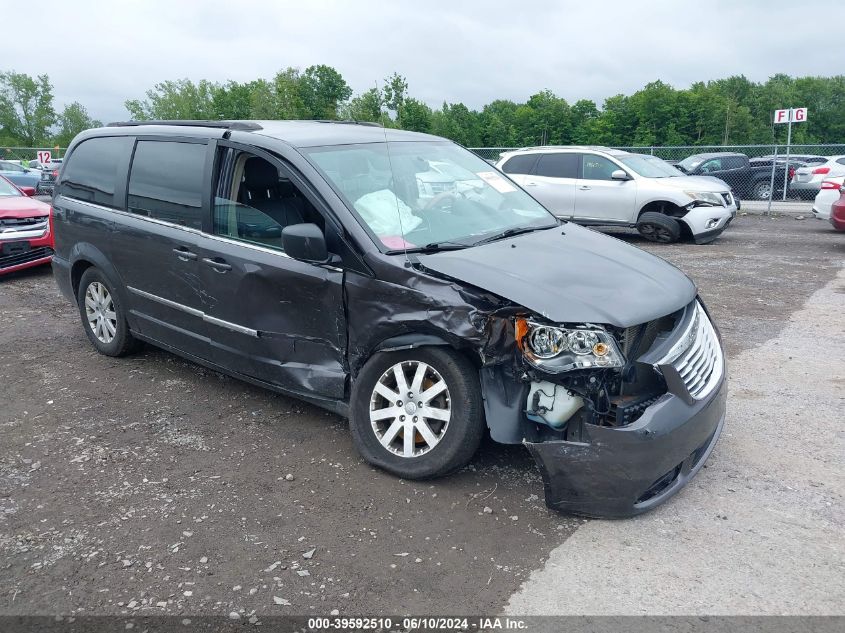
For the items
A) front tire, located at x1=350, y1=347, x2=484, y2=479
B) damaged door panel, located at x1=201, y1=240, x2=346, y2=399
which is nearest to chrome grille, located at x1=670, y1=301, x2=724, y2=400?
front tire, located at x1=350, y1=347, x2=484, y2=479

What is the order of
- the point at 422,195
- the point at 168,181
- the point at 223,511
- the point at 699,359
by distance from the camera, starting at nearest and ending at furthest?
the point at 223,511 → the point at 699,359 → the point at 422,195 → the point at 168,181

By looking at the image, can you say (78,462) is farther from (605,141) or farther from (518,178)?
(605,141)

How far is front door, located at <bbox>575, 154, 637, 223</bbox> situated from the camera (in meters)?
12.9

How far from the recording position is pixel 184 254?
489 cm

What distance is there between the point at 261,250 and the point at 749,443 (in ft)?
10.3

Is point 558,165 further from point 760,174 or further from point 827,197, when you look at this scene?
point 760,174

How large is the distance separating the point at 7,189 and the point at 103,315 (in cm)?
620

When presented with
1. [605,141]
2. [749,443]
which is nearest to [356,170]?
[749,443]

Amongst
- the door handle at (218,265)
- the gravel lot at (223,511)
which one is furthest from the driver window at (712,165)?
the door handle at (218,265)

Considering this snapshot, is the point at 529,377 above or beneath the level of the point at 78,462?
above

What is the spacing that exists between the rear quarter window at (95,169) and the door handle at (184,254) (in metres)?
0.94

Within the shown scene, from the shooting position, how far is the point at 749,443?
4398mm

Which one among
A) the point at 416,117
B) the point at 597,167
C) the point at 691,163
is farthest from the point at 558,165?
the point at 416,117

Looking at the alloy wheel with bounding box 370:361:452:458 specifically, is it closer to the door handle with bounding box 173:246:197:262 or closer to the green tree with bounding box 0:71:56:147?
the door handle with bounding box 173:246:197:262
